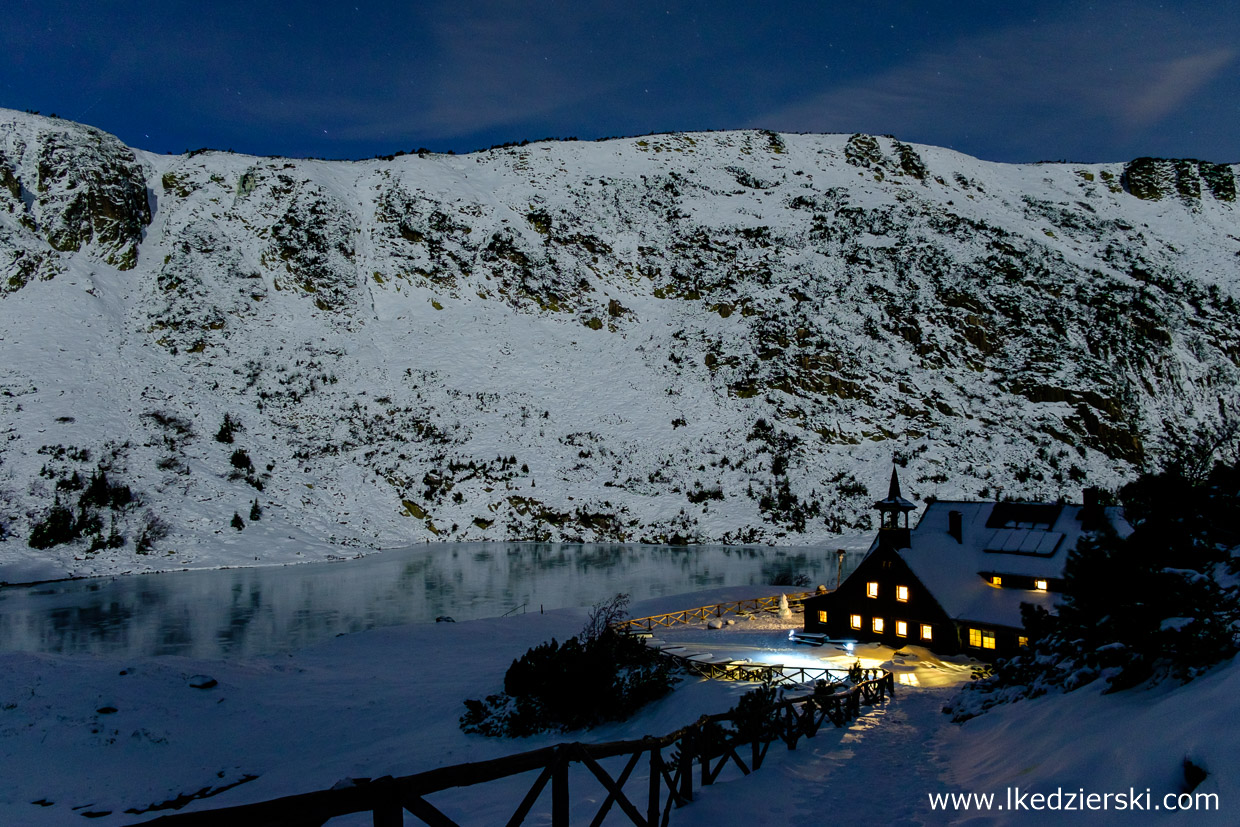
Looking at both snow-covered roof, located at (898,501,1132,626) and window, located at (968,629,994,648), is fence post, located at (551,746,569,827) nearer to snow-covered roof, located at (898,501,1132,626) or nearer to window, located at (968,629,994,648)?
snow-covered roof, located at (898,501,1132,626)

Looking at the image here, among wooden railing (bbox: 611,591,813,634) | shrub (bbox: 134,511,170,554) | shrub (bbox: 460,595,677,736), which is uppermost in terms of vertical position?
shrub (bbox: 134,511,170,554)

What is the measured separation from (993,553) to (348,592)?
36.1 m

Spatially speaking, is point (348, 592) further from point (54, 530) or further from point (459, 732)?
point (459, 732)

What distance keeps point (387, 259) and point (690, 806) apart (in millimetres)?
92377

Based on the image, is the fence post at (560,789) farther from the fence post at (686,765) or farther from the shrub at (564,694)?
the shrub at (564,694)

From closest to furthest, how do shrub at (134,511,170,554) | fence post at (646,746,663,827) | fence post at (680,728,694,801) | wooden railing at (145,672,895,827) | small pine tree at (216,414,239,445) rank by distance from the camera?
wooden railing at (145,672,895,827) < fence post at (646,746,663,827) < fence post at (680,728,694,801) < shrub at (134,511,170,554) < small pine tree at (216,414,239,445)

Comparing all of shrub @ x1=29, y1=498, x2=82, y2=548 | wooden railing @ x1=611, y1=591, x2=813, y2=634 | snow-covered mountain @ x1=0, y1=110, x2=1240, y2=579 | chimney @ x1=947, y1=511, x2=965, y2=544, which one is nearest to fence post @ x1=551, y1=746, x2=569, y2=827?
wooden railing @ x1=611, y1=591, x2=813, y2=634

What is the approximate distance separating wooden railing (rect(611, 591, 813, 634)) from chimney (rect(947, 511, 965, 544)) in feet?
25.1

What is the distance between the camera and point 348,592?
40500mm

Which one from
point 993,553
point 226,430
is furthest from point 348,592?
point 993,553

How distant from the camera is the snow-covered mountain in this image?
5894 cm

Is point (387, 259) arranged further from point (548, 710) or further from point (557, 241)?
point (548, 710)

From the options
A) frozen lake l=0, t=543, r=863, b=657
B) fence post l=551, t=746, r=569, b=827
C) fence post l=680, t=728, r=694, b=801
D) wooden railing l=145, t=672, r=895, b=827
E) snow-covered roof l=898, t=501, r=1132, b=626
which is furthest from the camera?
frozen lake l=0, t=543, r=863, b=657

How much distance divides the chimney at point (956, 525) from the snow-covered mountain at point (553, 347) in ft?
110
